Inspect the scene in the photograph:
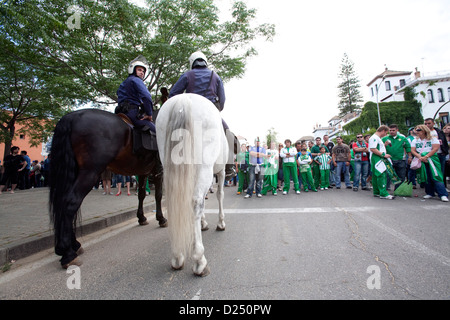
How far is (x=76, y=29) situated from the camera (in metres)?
7.62

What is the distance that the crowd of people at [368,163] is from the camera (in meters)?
6.06

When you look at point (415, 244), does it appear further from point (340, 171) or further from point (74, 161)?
point (340, 171)

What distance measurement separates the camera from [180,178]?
2.05 m

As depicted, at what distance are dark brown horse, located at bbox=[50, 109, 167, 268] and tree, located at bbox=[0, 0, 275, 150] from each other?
6.21 metres

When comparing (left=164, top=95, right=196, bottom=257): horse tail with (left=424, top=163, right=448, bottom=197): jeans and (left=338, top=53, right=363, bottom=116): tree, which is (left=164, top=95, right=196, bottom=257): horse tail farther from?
(left=338, top=53, right=363, bottom=116): tree

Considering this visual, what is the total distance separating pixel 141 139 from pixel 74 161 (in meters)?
0.92

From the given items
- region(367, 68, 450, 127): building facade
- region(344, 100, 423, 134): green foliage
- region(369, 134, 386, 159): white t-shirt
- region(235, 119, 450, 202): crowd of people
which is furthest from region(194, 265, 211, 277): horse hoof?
region(367, 68, 450, 127): building facade

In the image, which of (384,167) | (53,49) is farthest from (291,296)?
(53,49)

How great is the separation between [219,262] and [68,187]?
75.1 inches

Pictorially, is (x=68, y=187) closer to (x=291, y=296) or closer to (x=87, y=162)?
(x=87, y=162)

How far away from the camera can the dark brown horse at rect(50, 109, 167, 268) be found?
7.77 ft

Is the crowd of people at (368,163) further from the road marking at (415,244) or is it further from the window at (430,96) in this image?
the window at (430,96)

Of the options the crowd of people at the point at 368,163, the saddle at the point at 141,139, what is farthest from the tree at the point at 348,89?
the saddle at the point at 141,139

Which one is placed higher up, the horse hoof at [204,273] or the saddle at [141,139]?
the saddle at [141,139]
